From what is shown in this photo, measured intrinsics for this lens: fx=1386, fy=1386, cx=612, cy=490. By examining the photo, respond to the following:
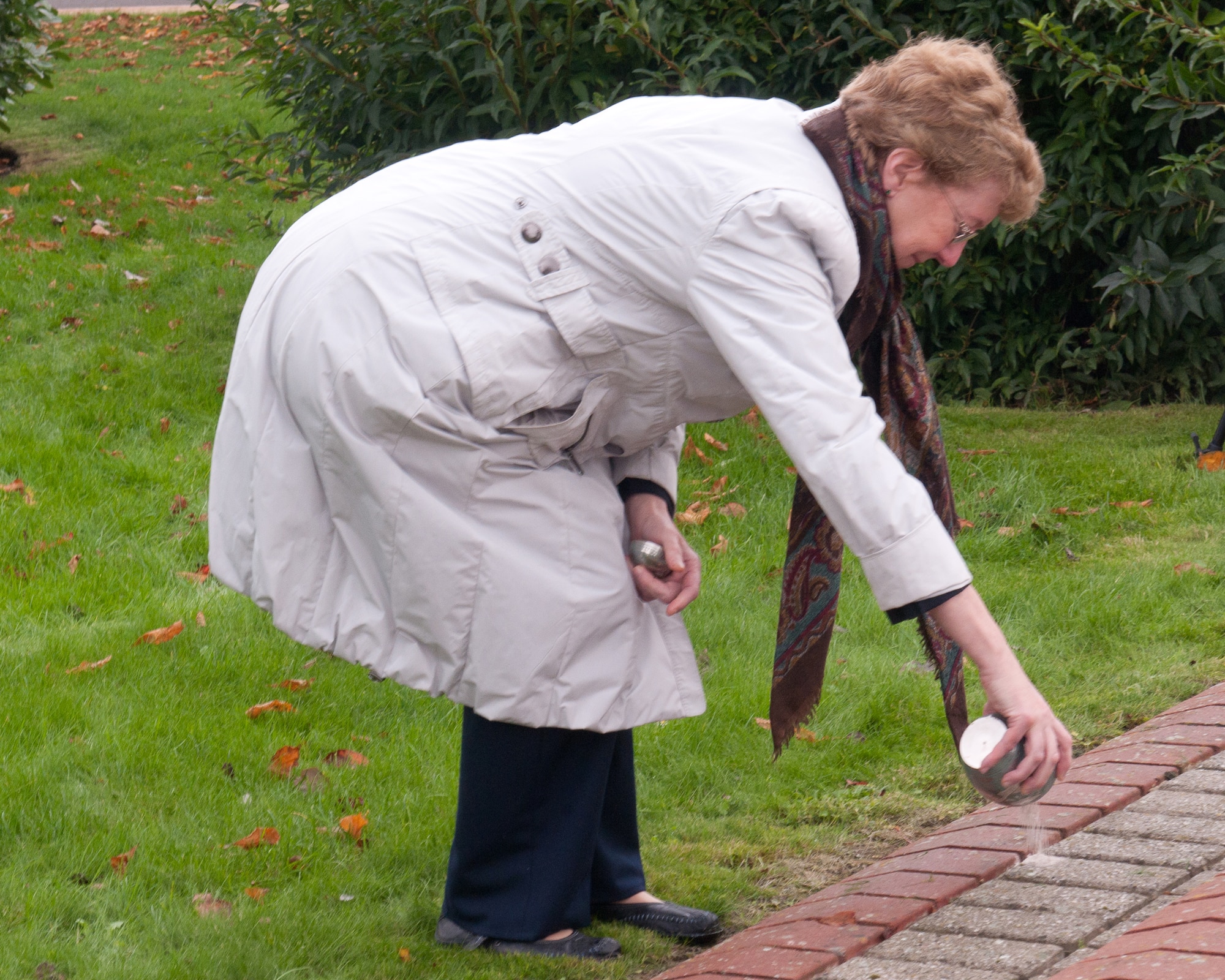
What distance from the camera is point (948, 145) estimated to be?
2.20 meters

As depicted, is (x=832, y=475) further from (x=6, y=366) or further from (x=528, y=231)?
(x=6, y=366)

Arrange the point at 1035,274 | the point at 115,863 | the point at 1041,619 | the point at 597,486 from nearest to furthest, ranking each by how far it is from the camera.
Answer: the point at 597,486, the point at 115,863, the point at 1041,619, the point at 1035,274

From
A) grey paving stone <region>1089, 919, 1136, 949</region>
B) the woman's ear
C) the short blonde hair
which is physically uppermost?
the short blonde hair

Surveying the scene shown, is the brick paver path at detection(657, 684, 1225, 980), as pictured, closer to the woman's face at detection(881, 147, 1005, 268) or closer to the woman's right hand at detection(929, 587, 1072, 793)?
the woman's right hand at detection(929, 587, 1072, 793)

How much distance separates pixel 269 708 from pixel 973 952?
6.74 ft

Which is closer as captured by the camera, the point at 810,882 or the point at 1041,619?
the point at 810,882

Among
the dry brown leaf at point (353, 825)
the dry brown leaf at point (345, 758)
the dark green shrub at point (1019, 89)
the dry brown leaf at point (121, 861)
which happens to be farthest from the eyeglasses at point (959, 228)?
the dark green shrub at point (1019, 89)

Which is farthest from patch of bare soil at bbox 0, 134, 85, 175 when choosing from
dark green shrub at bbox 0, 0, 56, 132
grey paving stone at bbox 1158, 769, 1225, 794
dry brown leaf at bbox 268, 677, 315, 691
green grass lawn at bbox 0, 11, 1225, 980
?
grey paving stone at bbox 1158, 769, 1225, 794

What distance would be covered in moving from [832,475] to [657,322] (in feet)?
1.35

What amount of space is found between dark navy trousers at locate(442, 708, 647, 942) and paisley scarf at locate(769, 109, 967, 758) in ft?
1.36

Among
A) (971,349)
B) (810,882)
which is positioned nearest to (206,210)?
(971,349)

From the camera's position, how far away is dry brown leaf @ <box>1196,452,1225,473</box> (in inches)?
224

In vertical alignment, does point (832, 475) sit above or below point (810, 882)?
above

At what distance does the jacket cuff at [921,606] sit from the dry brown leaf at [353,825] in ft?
5.34
